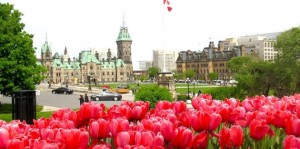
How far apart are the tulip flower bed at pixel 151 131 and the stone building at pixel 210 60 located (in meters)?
148

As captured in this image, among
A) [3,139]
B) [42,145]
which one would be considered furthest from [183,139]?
[3,139]

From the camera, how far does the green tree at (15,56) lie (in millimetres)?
32500

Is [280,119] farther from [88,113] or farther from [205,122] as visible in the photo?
[88,113]

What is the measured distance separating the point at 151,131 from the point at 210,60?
524 feet

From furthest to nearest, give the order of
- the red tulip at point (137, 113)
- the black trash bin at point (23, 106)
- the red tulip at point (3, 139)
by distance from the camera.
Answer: the black trash bin at point (23, 106), the red tulip at point (137, 113), the red tulip at point (3, 139)

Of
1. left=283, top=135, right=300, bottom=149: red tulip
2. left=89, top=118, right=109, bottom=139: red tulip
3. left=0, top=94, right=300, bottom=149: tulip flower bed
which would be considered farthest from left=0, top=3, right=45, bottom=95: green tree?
left=283, top=135, right=300, bottom=149: red tulip

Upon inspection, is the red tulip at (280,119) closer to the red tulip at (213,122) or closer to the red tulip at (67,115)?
the red tulip at (213,122)

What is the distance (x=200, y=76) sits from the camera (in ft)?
534

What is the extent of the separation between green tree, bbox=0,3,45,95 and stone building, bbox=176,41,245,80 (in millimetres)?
120647

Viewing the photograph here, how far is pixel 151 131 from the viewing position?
3.12m

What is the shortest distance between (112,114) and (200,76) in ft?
525

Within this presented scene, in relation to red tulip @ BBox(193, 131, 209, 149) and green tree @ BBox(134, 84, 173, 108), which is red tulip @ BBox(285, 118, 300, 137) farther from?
green tree @ BBox(134, 84, 173, 108)

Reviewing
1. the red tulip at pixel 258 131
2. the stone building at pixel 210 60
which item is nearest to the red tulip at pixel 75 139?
the red tulip at pixel 258 131

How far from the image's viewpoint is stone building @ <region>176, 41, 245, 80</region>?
508 feet
